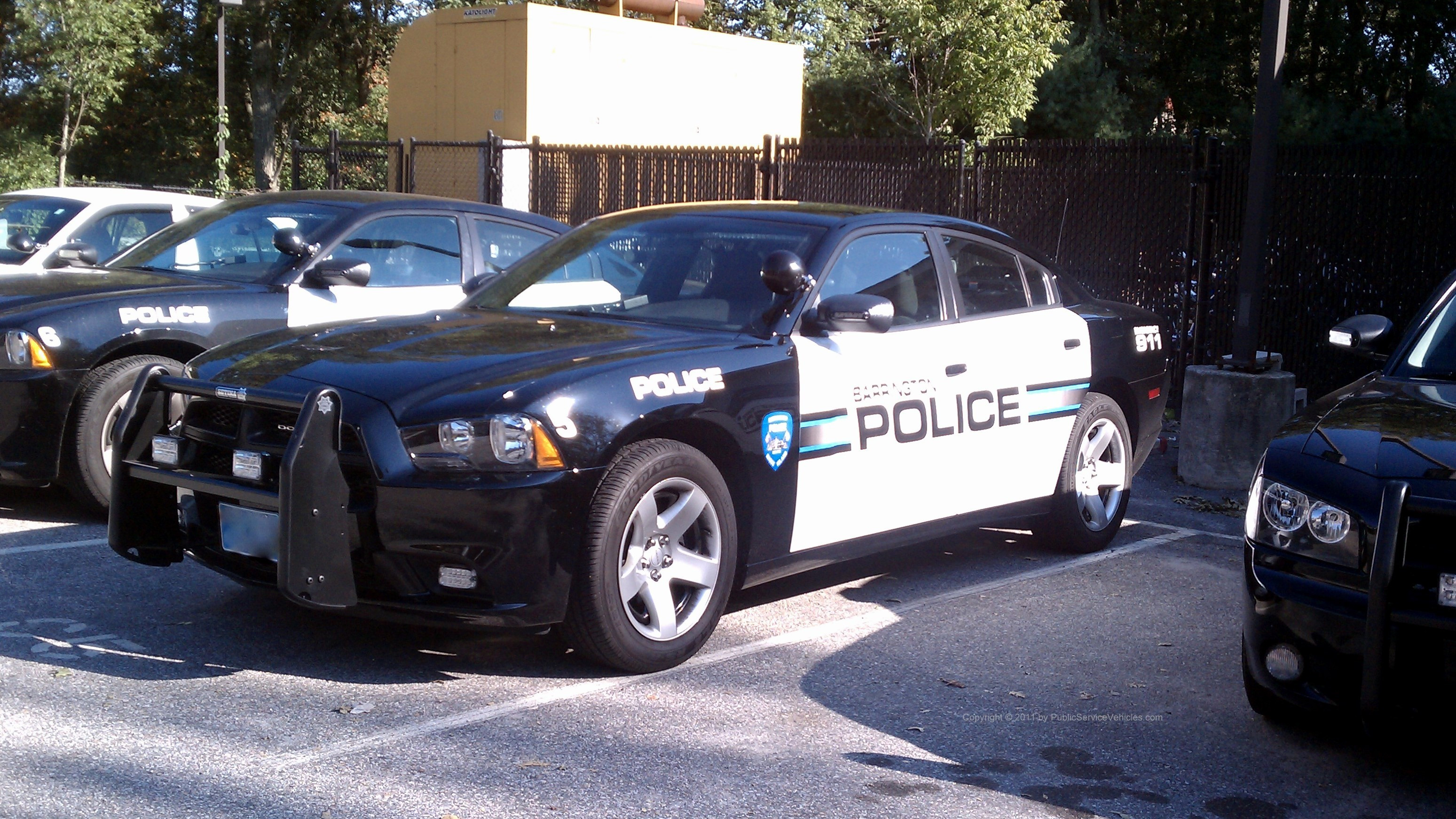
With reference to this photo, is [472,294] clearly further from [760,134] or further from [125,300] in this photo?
[760,134]

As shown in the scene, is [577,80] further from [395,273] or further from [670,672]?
[670,672]

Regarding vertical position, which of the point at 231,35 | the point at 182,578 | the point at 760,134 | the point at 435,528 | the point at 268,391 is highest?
the point at 231,35

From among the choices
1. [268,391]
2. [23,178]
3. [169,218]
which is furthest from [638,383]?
[23,178]

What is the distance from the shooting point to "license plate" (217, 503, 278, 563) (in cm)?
459

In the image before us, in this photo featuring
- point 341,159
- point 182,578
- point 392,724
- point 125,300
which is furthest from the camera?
point 341,159

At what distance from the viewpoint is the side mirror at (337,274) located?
23.5ft

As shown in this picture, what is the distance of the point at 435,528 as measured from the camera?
4.37 m

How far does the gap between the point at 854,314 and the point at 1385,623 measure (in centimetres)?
223

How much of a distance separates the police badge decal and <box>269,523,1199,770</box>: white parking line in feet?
2.28

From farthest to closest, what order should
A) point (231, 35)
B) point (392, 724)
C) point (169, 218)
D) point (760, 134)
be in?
1. point (231, 35)
2. point (760, 134)
3. point (169, 218)
4. point (392, 724)

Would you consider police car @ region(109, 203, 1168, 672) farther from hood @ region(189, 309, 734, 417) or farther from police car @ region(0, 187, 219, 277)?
police car @ region(0, 187, 219, 277)

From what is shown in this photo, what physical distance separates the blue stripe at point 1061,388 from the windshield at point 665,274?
1.35 meters

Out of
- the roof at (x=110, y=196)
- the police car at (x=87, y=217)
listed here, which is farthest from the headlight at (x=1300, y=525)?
the roof at (x=110, y=196)

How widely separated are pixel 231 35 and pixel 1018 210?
3208 centimetres
